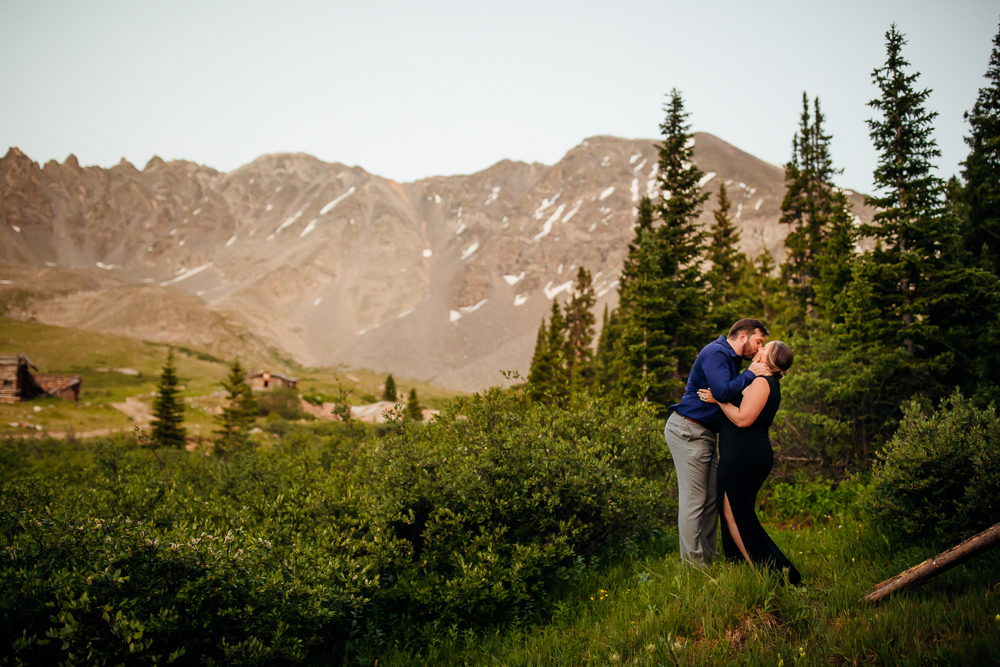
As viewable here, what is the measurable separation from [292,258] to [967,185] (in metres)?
182

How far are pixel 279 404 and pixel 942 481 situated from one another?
6820cm

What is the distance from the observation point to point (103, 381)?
71.1 meters

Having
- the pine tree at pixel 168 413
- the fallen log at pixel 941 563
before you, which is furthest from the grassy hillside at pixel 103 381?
the fallen log at pixel 941 563

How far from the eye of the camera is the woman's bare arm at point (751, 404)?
188 inches

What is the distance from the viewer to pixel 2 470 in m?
13.1

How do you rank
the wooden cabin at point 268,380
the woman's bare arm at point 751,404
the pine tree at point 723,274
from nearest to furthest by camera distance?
1. the woman's bare arm at point 751,404
2. the pine tree at point 723,274
3. the wooden cabin at point 268,380

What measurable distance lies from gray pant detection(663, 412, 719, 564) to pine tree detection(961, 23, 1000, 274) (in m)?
21.4

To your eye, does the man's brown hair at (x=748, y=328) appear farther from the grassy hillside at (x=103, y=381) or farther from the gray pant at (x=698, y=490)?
the grassy hillside at (x=103, y=381)

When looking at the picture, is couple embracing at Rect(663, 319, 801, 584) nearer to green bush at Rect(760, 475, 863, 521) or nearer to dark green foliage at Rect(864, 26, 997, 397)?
green bush at Rect(760, 475, 863, 521)

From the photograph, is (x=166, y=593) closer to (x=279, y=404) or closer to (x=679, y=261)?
(x=679, y=261)

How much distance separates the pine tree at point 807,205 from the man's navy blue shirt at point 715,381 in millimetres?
29265

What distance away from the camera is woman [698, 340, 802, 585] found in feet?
15.8

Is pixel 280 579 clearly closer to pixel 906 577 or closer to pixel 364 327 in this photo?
pixel 906 577

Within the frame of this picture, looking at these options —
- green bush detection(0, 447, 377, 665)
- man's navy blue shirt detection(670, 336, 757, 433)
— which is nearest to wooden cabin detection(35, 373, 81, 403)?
green bush detection(0, 447, 377, 665)
